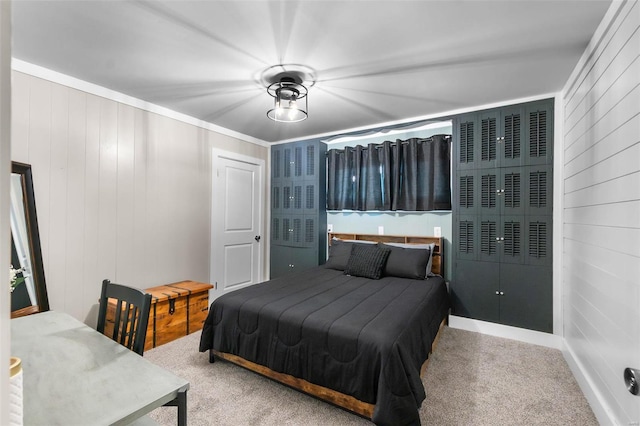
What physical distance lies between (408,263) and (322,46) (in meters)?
2.28

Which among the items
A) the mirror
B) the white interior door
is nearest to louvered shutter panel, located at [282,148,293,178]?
the white interior door

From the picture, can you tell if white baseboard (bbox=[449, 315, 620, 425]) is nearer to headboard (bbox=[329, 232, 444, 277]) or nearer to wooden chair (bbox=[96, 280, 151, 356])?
headboard (bbox=[329, 232, 444, 277])

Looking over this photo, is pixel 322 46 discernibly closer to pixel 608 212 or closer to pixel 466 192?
pixel 608 212

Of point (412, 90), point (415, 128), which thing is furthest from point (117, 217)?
point (415, 128)

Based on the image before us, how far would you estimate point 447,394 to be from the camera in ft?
7.17

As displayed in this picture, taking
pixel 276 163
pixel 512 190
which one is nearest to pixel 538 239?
pixel 512 190

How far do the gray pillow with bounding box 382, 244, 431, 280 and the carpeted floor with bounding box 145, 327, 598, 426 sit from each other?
2.51 feet

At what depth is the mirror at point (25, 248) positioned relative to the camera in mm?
2377

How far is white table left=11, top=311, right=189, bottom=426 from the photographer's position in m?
0.95

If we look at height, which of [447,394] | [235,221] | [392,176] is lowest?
[447,394]

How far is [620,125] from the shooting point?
5.51ft

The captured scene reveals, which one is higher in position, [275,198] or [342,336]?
[275,198]

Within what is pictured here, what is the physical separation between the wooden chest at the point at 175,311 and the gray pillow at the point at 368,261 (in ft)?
5.45

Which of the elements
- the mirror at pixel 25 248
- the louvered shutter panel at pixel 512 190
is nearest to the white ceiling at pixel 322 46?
the louvered shutter panel at pixel 512 190
